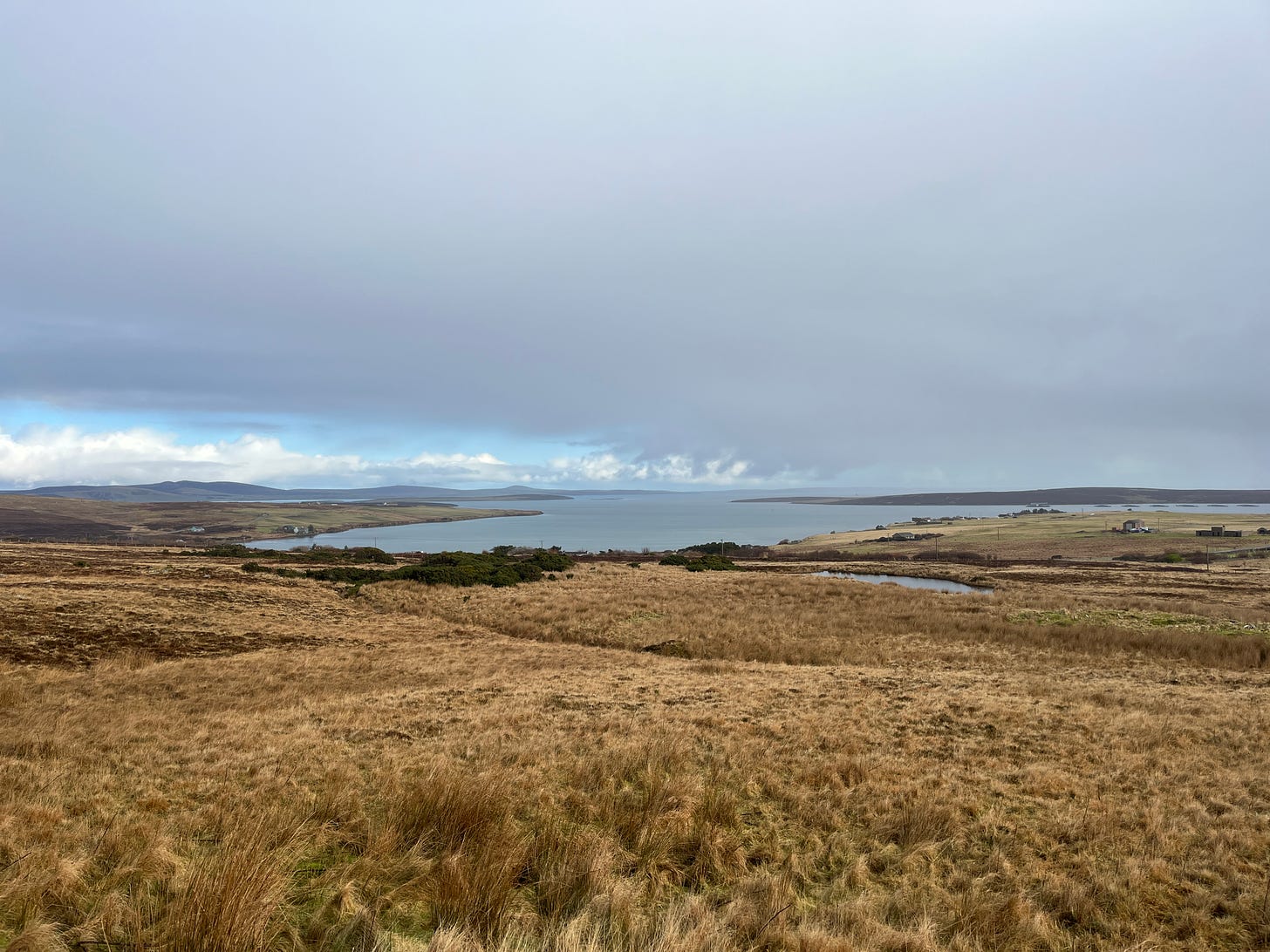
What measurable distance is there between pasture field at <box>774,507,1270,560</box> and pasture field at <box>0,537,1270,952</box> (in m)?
72.7

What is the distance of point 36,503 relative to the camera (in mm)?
184750

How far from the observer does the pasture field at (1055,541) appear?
3231 inches

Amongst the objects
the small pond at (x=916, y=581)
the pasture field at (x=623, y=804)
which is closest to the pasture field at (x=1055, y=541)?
the small pond at (x=916, y=581)

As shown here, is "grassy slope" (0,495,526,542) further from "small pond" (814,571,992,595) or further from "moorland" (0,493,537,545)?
"small pond" (814,571,992,595)

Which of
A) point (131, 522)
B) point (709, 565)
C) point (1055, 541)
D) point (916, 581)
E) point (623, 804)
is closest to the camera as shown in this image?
point (623, 804)

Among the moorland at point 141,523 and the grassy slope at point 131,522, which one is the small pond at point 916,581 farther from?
the grassy slope at point 131,522

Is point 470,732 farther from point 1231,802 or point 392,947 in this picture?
point 1231,802

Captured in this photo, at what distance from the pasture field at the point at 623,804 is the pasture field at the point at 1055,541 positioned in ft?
238

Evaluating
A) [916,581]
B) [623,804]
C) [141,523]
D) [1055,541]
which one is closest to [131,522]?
[141,523]

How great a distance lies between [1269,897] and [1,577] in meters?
47.6

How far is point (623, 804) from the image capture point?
691 centimetres

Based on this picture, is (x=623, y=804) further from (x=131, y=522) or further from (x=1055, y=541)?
(x=131, y=522)

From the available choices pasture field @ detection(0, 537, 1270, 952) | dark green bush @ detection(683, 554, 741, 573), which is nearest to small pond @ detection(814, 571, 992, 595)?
dark green bush @ detection(683, 554, 741, 573)

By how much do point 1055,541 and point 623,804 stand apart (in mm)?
110953
